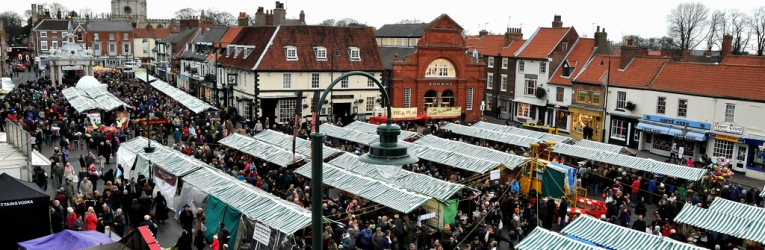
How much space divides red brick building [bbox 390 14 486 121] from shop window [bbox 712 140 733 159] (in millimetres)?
17630

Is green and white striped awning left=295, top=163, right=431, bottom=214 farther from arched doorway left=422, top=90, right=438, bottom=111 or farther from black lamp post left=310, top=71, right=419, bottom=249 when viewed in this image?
arched doorway left=422, top=90, right=438, bottom=111

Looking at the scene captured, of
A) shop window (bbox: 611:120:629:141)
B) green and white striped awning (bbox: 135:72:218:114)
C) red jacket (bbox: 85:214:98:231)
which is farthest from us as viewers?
green and white striped awning (bbox: 135:72:218:114)

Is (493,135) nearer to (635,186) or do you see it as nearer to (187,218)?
(635,186)

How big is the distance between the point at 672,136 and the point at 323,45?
75.7 feet

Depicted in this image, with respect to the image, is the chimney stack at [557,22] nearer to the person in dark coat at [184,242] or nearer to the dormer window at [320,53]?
the dormer window at [320,53]

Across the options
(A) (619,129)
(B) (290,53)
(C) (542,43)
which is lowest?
(A) (619,129)

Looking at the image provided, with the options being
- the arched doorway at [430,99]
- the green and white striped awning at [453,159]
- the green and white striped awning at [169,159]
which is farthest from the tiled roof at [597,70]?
the green and white striped awning at [169,159]

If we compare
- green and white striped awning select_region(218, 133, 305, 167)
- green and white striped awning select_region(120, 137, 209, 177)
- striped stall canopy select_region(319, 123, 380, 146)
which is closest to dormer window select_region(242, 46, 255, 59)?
striped stall canopy select_region(319, 123, 380, 146)

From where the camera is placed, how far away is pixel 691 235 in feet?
63.4

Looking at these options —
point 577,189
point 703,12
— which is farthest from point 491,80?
point 703,12

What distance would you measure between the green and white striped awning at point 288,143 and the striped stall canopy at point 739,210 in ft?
46.0

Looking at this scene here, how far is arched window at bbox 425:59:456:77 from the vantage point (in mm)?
45372

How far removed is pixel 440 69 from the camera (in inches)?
1799

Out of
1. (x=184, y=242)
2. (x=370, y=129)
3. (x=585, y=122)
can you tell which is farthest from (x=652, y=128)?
(x=184, y=242)
